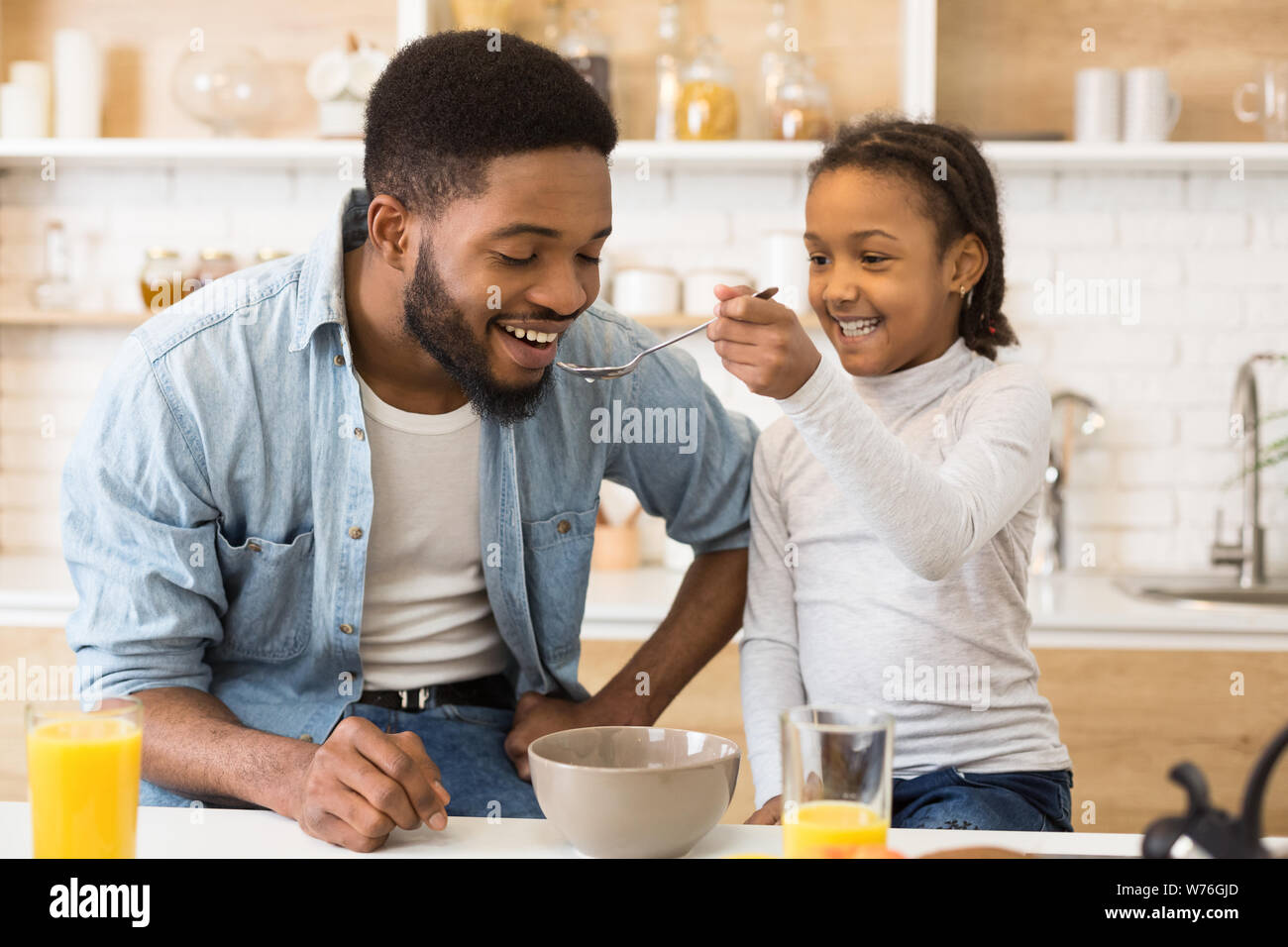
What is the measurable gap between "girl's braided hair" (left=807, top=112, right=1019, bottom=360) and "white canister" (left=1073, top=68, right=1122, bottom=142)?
1.12m

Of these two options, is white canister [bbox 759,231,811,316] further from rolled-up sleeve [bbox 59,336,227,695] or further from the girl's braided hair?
rolled-up sleeve [bbox 59,336,227,695]

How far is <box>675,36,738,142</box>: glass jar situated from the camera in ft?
8.79

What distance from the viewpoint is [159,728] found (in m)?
1.24

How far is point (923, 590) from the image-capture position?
4.74ft

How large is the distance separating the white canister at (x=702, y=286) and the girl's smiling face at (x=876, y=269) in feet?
3.92

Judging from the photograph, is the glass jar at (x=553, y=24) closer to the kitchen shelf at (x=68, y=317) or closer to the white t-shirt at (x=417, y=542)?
the kitchen shelf at (x=68, y=317)

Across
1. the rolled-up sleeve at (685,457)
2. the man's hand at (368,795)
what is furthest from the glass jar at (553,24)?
the man's hand at (368,795)

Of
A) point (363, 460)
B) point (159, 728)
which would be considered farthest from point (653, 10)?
point (159, 728)

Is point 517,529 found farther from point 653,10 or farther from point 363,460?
point 653,10

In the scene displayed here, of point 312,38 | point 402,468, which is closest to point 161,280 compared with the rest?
point 312,38
